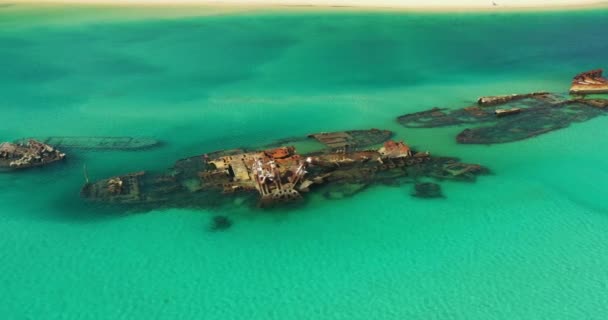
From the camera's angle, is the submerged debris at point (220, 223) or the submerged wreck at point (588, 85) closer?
the submerged debris at point (220, 223)

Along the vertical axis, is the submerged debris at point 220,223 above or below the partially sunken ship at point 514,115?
below

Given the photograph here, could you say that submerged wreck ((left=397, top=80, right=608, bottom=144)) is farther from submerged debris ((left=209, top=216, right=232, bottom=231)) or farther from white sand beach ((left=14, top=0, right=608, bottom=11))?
white sand beach ((left=14, top=0, right=608, bottom=11))

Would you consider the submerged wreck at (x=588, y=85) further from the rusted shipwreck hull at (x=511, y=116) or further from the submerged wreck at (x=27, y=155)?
the submerged wreck at (x=27, y=155)

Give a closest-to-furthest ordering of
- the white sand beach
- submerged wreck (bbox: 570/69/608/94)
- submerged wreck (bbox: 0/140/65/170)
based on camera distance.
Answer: submerged wreck (bbox: 0/140/65/170) < submerged wreck (bbox: 570/69/608/94) < the white sand beach

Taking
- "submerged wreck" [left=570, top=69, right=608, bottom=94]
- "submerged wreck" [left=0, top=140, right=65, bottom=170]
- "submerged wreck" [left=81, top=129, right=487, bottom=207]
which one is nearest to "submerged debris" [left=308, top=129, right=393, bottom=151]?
"submerged wreck" [left=81, top=129, right=487, bottom=207]

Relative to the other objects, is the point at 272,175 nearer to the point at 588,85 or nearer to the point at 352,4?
the point at 588,85

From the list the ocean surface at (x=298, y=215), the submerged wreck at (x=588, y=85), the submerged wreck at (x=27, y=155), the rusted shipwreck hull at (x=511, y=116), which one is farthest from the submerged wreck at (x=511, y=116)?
the submerged wreck at (x=27, y=155)
